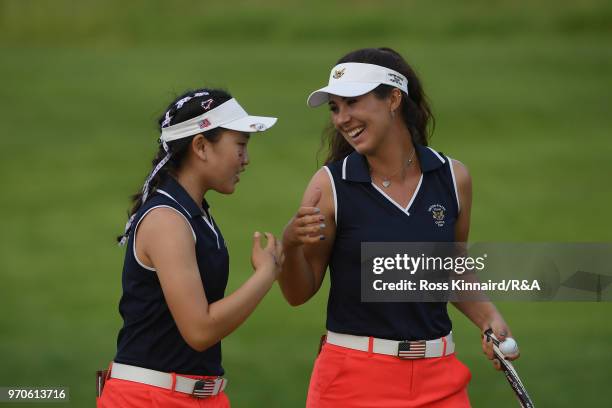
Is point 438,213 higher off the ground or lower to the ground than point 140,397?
higher

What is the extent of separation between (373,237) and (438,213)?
0.31 m

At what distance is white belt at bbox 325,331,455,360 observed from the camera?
5.19 meters

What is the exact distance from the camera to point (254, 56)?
2720cm

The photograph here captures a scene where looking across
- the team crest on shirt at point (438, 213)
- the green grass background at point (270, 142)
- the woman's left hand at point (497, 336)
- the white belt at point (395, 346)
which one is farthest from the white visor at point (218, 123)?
the green grass background at point (270, 142)

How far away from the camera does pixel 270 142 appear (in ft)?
71.3

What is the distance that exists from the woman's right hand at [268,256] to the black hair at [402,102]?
0.93 metres

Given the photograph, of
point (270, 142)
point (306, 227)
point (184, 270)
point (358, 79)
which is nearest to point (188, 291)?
point (184, 270)

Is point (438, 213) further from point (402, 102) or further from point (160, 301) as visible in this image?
point (160, 301)

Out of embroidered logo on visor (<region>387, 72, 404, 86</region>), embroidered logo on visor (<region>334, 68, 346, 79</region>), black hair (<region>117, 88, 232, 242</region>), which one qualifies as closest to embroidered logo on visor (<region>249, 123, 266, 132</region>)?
black hair (<region>117, 88, 232, 242</region>)

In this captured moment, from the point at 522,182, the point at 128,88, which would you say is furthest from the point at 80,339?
the point at 128,88

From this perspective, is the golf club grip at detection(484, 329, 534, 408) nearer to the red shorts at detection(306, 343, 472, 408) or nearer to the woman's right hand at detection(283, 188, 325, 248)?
the red shorts at detection(306, 343, 472, 408)

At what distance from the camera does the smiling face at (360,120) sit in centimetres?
536

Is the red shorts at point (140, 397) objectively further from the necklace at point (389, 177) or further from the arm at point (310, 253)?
the necklace at point (389, 177)

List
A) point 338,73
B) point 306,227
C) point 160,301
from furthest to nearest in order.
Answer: point 338,73 < point 306,227 < point 160,301
